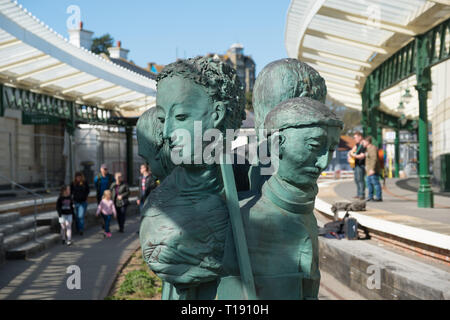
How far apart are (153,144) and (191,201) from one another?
1.19ft

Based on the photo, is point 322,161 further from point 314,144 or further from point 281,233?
point 281,233

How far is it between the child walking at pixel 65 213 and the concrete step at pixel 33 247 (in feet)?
1.03

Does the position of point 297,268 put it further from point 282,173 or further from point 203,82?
point 203,82

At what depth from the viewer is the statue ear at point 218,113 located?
6.42 feet

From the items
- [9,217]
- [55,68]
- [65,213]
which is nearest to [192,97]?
[65,213]

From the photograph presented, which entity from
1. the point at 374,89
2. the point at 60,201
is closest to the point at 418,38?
the point at 374,89

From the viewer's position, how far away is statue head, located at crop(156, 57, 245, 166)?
6.28ft

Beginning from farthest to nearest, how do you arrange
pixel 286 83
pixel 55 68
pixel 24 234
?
pixel 55 68 < pixel 24 234 < pixel 286 83

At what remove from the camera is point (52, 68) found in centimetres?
1584

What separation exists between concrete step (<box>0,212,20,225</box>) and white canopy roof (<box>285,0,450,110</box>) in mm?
8490

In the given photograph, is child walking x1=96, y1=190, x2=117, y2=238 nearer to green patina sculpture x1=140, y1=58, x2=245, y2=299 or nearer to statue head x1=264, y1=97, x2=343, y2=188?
green patina sculpture x1=140, y1=58, x2=245, y2=299

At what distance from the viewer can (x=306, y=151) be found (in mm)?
1808
